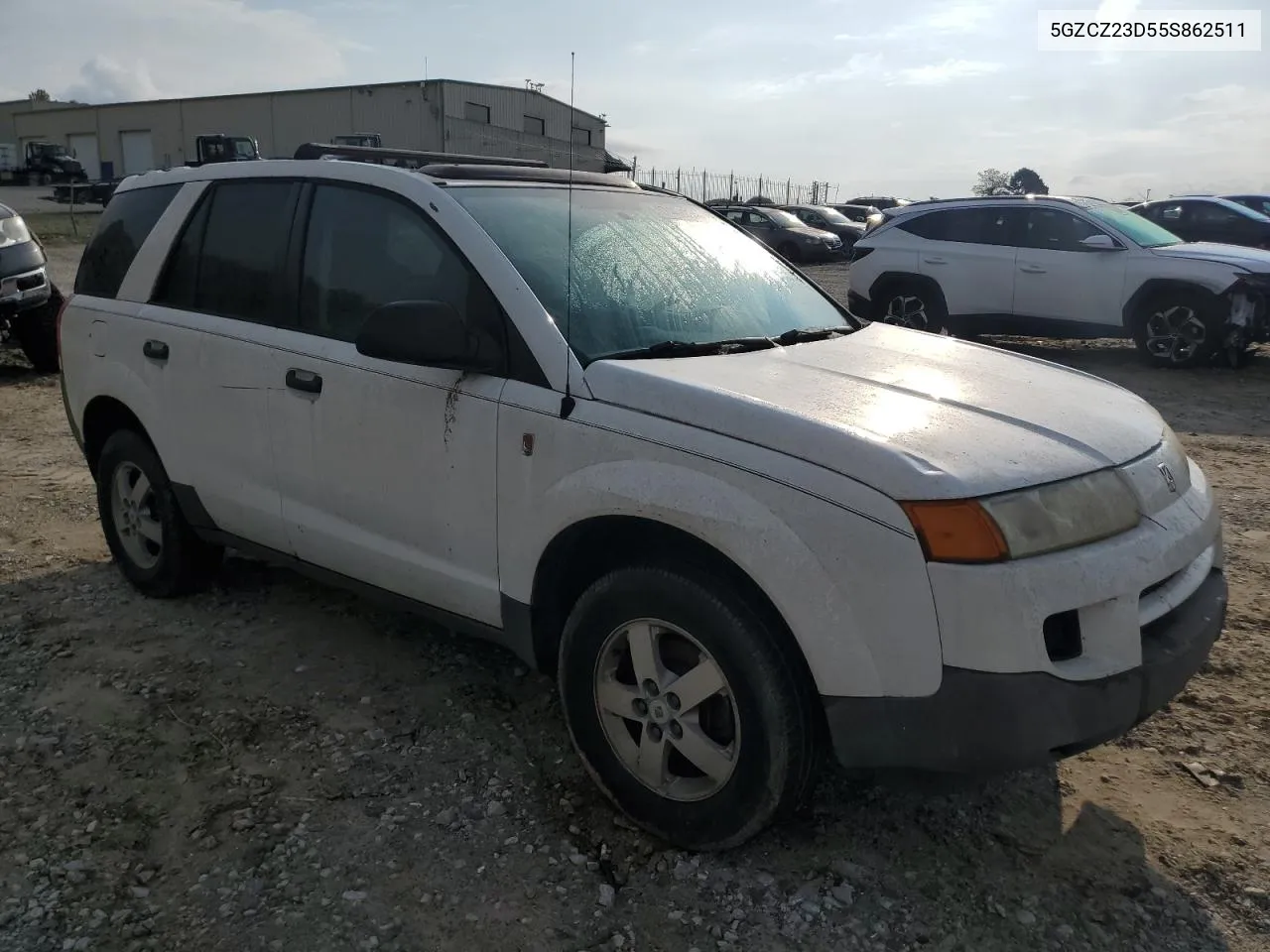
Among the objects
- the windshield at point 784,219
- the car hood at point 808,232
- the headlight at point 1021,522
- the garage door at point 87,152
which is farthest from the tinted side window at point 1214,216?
the garage door at point 87,152

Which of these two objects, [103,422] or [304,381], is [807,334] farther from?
[103,422]

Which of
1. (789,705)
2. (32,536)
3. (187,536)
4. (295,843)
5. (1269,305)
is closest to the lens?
(789,705)

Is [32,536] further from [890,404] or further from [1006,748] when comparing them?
[1006,748]

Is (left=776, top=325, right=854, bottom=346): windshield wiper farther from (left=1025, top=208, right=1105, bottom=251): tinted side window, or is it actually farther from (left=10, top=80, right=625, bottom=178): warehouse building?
(left=10, top=80, right=625, bottom=178): warehouse building

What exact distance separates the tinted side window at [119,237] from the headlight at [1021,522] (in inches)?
135

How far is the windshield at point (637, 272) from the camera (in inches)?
118

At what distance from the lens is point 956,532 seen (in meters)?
2.19

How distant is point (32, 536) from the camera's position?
17.3ft

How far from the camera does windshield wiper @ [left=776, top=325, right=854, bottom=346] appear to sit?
332 centimetres

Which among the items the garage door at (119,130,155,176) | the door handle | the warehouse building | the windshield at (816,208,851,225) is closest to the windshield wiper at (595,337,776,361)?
the door handle

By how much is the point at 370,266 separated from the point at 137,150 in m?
55.3

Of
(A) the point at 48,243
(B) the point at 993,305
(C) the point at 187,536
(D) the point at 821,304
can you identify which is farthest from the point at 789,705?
(A) the point at 48,243

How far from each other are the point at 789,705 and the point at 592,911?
2.32 feet

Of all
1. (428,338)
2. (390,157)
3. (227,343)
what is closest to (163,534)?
(227,343)
